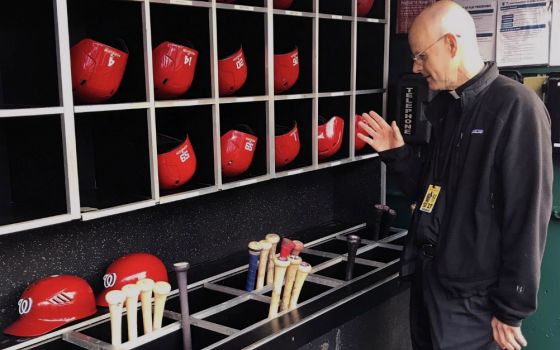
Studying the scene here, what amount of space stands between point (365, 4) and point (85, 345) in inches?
71.6

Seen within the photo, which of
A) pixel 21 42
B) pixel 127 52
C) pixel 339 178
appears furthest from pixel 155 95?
pixel 339 178

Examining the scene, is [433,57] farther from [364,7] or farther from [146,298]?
[146,298]

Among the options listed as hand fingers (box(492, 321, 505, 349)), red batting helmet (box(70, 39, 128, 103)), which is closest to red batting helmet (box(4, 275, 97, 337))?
red batting helmet (box(70, 39, 128, 103))

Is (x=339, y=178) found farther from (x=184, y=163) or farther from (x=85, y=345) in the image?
(x=85, y=345)

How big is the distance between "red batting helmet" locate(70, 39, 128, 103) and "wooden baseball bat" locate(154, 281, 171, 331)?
57 cm

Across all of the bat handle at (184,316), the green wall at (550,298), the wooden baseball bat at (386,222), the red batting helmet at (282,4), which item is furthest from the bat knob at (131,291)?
the green wall at (550,298)

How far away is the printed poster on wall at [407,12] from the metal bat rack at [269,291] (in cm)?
99

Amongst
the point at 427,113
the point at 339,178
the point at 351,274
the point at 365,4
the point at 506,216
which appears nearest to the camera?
the point at 506,216

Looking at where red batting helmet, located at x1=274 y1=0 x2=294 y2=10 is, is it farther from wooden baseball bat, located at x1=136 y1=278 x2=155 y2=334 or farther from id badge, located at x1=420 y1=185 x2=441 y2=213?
wooden baseball bat, located at x1=136 y1=278 x2=155 y2=334

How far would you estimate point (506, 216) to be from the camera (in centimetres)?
157

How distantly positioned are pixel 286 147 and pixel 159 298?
0.83 m

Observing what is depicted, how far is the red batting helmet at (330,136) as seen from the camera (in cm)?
245

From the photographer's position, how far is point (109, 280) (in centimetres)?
188

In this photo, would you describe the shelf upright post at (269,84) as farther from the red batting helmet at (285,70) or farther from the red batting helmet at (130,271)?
the red batting helmet at (130,271)
